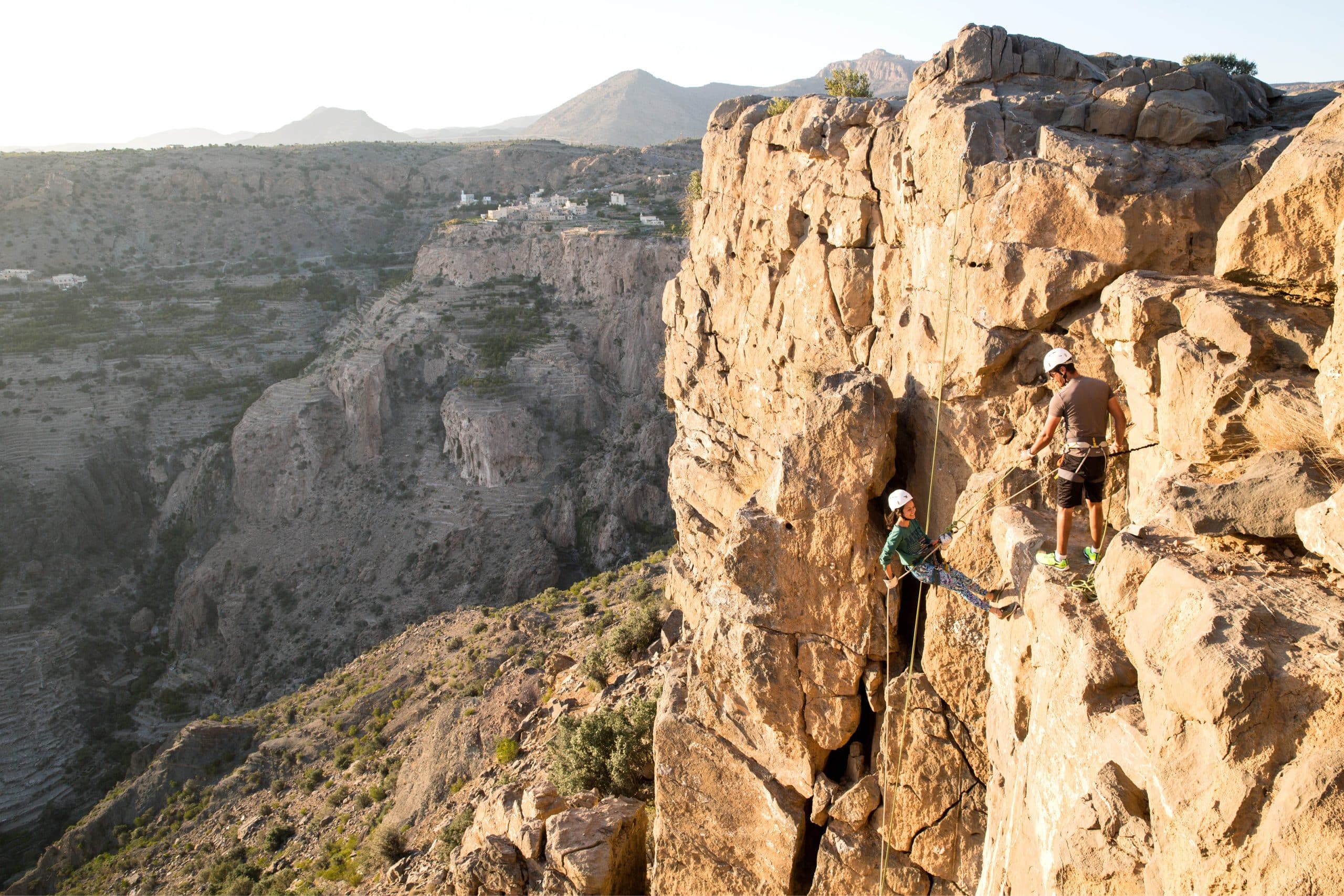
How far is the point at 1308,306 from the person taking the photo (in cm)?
558

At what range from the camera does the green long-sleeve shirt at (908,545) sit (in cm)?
775

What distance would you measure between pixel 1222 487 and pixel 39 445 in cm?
5234

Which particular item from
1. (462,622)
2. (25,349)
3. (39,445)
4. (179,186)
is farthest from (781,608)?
(179,186)

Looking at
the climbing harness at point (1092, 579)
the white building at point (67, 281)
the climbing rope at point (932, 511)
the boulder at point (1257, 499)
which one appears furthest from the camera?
the white building at point (67, 281)

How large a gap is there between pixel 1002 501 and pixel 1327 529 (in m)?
3.39

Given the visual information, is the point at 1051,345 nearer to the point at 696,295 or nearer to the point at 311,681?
the point at 696,295

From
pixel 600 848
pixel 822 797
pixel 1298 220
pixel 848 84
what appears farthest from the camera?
pixel 848 84

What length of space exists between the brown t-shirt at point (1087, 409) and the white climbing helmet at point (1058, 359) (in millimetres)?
181

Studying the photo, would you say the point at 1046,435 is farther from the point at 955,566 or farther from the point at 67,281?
the point at 67,281

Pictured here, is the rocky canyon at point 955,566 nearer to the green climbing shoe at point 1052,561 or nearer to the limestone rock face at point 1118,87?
the limestone rock face at point 1118,87

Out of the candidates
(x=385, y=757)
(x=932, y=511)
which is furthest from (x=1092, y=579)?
(x=385, y=757)

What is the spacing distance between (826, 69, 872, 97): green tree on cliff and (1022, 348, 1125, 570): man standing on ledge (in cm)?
994

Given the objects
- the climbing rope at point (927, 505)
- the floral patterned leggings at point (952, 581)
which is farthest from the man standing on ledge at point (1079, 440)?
the climbing rope at point (927, 505)

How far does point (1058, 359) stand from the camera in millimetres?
6785
